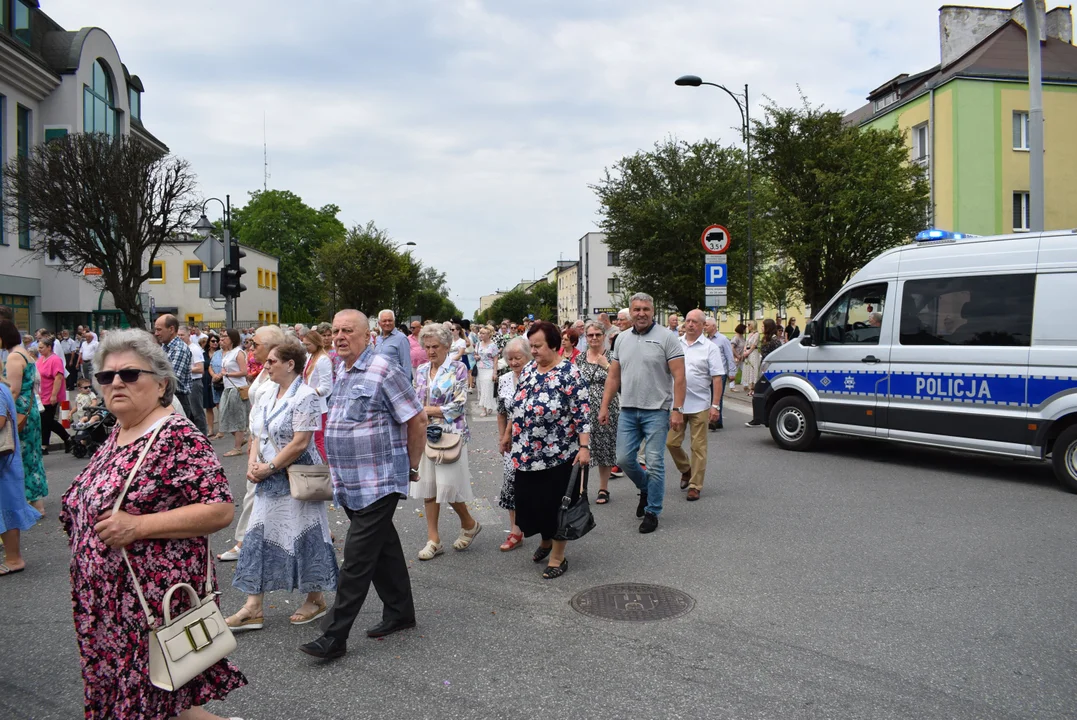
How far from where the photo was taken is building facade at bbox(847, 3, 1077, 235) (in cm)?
3027

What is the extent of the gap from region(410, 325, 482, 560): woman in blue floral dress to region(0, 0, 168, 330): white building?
25066 millimetres

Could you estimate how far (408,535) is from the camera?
23.3 ft

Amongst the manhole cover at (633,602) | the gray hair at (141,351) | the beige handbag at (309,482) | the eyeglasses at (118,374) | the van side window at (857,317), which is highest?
the van side window at (857,317)

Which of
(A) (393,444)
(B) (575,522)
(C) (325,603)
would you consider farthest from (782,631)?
(C) (325,603)

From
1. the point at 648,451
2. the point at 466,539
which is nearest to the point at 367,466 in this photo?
the point at 466,539

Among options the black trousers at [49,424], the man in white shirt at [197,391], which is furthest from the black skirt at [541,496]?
the black trousers at [49,424]

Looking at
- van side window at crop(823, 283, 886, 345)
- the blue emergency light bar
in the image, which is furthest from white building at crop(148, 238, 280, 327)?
the blue emergency light bar

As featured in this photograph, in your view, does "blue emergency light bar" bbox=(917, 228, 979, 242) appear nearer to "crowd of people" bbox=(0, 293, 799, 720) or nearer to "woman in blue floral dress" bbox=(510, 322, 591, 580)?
"crowd of people" bbox=(0, 293, 799, 720)

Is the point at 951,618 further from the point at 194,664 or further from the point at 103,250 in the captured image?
the point at 103,250

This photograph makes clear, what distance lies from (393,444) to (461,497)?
1.90 metres

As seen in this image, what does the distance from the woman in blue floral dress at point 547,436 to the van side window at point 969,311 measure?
571cm

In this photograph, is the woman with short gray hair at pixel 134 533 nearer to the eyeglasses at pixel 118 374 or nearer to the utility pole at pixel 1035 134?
the eyeglasses at pixel 118 374

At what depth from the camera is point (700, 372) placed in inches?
343

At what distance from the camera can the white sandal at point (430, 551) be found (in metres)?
6.27
